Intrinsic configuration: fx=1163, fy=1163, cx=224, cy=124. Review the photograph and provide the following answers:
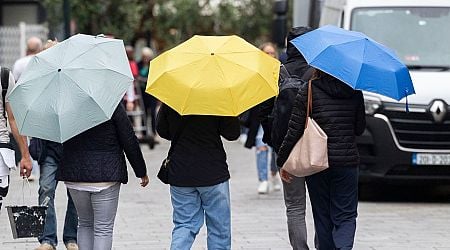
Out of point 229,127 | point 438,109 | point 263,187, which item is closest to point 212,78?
point 229,127

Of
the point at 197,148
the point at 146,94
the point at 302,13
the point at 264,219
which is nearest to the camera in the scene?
the point at 197,148

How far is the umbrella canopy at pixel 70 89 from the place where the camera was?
24.7ft

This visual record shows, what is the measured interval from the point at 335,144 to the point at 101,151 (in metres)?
1.67

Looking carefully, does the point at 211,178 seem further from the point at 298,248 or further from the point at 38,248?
the point at 38,248

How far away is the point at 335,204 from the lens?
8.50m

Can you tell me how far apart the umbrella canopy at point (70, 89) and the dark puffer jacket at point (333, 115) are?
4.33 feet

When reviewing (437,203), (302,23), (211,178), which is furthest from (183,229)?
(302,23)

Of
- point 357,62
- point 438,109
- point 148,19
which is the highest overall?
point 357,62

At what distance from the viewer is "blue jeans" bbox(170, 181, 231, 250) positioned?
26.3ft

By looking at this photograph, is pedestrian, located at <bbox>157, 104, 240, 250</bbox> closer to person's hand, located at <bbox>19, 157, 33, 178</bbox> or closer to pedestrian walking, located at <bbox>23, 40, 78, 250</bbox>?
person's hand, located at <bbox>19, 157, 33, 178</bbox>

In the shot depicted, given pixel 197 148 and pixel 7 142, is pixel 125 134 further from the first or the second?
pixel 7 142

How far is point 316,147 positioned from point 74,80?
1.78 meters

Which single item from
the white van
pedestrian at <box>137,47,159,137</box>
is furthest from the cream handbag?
pedestrian at <box>137,47,159,137</box>

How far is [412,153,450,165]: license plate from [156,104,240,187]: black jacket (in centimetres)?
511
